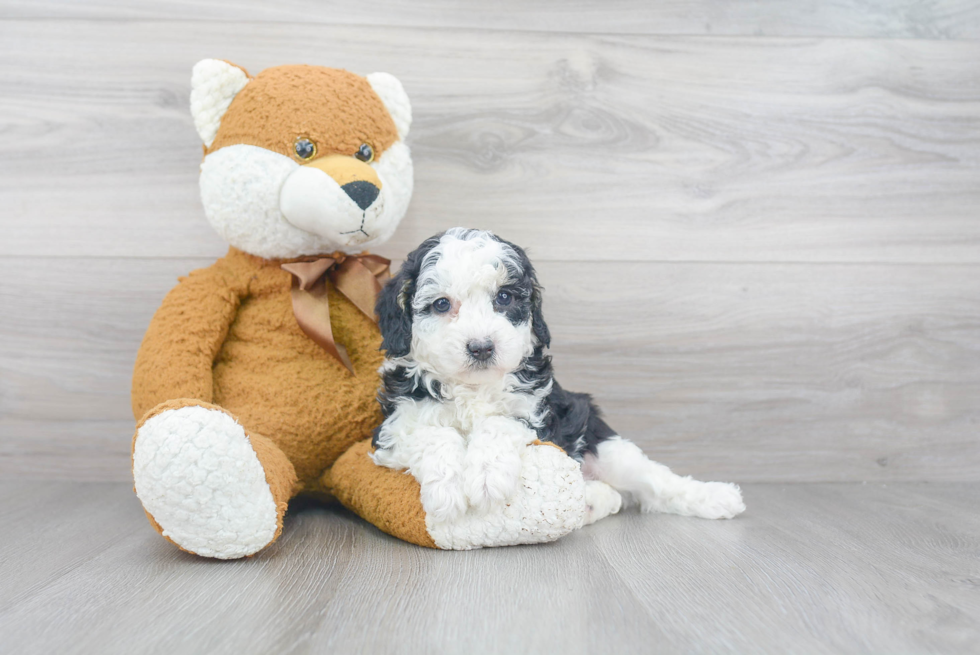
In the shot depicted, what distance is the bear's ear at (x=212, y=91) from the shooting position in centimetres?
140

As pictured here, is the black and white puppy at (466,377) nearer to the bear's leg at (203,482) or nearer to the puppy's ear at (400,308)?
the puppy's ear at (400,308)

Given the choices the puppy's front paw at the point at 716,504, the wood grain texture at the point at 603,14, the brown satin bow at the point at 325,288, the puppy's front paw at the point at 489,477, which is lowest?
the puppy's front paw at the point at 716,504

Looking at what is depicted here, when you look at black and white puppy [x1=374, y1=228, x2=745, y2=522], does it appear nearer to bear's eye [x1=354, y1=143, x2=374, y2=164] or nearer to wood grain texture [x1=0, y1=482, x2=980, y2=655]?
wood grain texture [x1=0, y1=482, x2=980, y2=655]

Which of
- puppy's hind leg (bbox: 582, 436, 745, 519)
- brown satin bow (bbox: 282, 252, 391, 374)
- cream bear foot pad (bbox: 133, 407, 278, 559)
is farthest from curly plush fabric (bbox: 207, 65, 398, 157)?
puppy's hind leg (bbox: 582, 436, 745, 519)

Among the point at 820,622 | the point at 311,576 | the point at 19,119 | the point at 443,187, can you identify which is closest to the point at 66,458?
the point at 19,119

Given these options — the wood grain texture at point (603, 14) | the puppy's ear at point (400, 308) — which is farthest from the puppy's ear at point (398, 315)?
the wood grain texture at point (603, 14)

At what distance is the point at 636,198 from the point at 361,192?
822 millimetres

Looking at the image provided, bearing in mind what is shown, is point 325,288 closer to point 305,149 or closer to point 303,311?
point 303,311

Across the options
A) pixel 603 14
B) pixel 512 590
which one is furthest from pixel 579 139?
pixel 512 590

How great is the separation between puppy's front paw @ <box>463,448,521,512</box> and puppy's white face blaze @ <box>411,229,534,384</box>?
13 centimetres

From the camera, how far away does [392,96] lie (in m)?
1.51

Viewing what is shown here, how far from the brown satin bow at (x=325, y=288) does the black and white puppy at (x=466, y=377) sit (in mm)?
157

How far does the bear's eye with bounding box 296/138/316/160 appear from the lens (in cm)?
138

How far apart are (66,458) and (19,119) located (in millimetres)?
866
